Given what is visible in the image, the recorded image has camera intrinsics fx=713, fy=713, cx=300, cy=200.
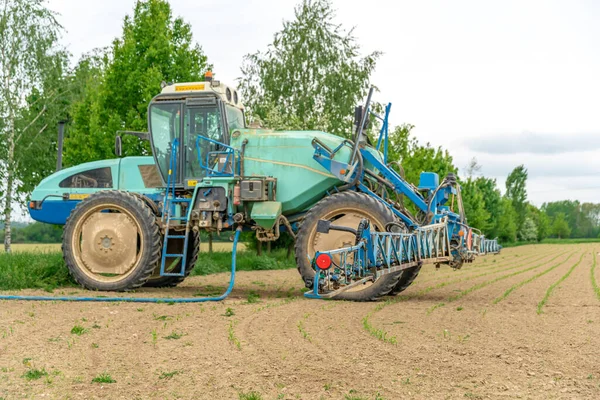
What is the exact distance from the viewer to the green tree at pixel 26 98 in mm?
30672

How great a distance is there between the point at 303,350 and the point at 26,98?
2844cm

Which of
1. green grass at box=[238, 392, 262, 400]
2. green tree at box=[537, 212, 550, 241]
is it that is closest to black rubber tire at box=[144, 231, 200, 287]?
green grass at box=[238, 392, 262, 400]

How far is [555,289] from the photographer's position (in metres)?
15.5

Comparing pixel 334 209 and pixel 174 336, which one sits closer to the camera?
pixel 174 336

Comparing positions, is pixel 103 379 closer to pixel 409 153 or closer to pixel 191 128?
pixel 191 128

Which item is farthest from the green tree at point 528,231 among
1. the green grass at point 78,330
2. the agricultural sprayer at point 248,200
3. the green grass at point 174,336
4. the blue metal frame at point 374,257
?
the green grass at point 78,330

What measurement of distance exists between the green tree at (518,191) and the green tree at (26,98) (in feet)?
209

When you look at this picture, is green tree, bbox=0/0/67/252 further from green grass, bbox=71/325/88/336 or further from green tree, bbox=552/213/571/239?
green tree, bbox=552/213/571/239

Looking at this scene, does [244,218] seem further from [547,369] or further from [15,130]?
[15,130]

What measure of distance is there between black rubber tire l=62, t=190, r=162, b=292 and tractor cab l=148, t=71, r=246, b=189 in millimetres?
868

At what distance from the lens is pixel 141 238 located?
41.6 ft

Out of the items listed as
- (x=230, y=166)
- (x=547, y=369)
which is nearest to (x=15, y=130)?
(x=230, y=166)

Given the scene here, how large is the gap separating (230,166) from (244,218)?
3.16 ft

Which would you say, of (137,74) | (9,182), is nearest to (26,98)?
(9,182)
